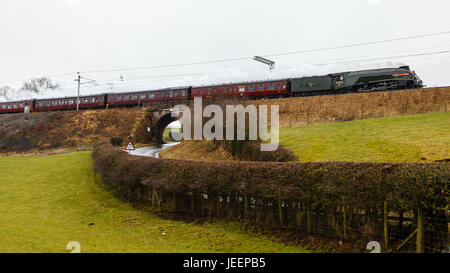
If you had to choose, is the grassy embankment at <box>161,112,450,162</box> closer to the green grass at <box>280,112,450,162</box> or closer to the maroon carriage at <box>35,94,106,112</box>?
the green grass at <box>280,112,450,162</box>

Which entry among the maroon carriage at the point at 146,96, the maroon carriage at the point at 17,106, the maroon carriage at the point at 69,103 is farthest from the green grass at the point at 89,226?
the maroon carriage at the point at 17,106

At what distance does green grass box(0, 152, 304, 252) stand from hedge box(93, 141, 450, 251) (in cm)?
84

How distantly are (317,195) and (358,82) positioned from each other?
84.4 ft

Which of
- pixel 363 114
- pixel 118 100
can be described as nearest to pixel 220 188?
pixel 363 114

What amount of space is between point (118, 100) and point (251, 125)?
113 feet

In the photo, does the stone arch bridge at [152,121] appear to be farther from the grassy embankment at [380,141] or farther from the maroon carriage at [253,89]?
the grassy embankment at [380,141]

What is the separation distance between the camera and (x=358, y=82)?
2970 cm

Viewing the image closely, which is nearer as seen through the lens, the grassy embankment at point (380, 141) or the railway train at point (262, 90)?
the grassy embankment at point (380, 141)

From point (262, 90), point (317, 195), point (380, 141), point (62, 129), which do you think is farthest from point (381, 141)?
point (62, 129)

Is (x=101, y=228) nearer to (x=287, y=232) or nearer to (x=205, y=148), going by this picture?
(x=287, y=232)

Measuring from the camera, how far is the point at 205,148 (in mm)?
25250

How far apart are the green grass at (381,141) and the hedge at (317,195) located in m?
5.76

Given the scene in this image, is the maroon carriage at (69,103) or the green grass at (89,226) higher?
the maroon carriage at (69,103)

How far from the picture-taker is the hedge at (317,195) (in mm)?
6137
